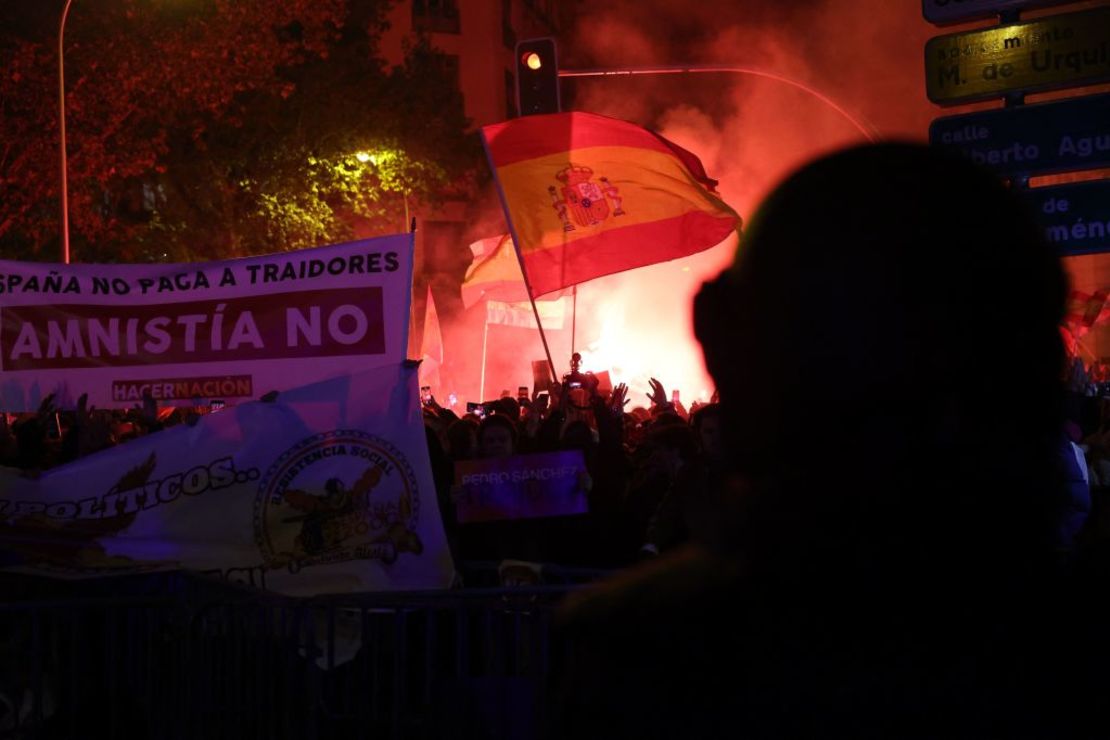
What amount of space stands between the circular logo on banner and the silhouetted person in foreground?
450cm

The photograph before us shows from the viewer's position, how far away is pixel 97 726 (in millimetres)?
5270

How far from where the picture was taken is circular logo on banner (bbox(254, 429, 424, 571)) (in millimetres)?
5578

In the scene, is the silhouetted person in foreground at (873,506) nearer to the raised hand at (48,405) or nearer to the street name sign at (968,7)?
the street name sign at (968,7)

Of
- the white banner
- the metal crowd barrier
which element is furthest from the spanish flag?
the white banner

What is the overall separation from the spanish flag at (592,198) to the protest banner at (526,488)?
3.79 m

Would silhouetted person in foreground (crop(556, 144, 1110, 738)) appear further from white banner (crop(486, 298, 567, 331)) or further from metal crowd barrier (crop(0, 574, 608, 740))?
white banner (crop(486, 298, 567, 331))

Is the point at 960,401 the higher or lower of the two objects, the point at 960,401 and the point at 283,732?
the higher

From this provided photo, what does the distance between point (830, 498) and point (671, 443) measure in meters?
5.95

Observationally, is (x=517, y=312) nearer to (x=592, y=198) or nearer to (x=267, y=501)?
(x=592, y=198)

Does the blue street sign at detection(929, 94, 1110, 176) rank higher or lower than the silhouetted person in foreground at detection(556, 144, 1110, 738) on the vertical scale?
higher

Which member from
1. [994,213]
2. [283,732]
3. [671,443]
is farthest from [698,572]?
[671,443]

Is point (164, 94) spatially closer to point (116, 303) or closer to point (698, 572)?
point (116, 303)

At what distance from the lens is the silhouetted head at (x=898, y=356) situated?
1062 millimetres

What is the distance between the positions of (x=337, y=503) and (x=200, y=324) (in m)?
2.46
